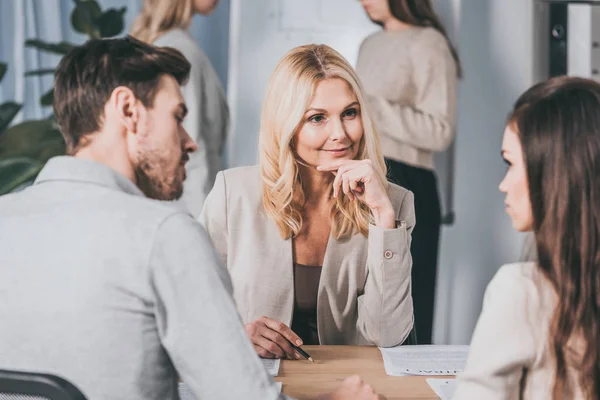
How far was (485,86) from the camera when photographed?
363 centimetres

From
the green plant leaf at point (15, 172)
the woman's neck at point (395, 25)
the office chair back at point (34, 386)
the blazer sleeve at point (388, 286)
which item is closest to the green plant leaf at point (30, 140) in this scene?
the green plant leaf at point (15, 172)

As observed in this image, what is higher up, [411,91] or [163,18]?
[163,18]

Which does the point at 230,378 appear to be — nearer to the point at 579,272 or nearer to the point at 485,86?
the point at 579,272

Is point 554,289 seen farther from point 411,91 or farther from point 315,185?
point 411,91

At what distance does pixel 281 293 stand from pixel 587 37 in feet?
7.04

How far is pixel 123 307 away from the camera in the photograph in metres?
1.02

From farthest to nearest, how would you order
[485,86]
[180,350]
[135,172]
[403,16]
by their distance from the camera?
[485,86]
[403,16]
[135,172]
[180,350]

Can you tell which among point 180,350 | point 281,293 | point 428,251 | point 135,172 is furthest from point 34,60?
point 180,350

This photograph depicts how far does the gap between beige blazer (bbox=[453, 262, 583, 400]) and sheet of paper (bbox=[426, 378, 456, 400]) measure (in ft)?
0.95

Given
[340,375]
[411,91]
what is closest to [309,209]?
[340,375]

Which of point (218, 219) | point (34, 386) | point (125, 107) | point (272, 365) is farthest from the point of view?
point (218, 219)

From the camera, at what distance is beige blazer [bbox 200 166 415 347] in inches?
70.4

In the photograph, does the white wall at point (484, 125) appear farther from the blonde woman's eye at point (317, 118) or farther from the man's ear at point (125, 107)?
the man's ear at point (125, 107)

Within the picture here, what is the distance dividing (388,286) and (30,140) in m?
2.05
